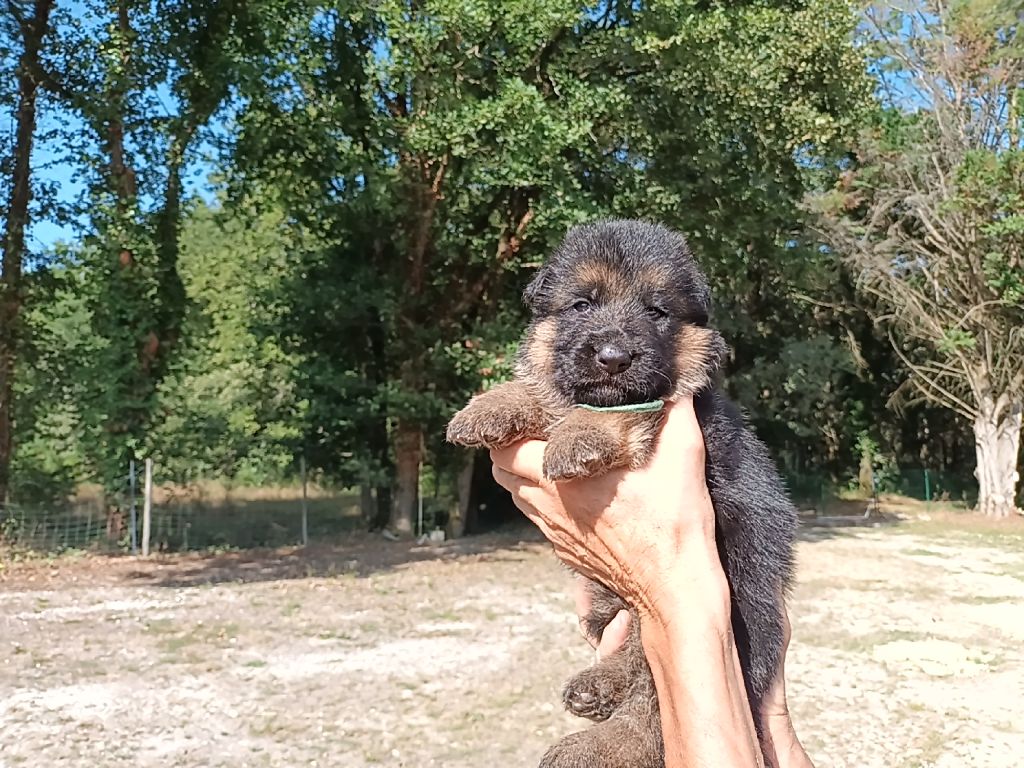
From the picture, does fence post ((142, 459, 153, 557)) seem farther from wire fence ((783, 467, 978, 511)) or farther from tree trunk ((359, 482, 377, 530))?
wire fence ((783, 467, 978, 511))

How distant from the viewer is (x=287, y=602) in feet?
A: 37.2

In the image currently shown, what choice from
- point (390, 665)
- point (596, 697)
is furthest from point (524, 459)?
point (390, 665)

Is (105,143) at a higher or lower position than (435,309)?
higher

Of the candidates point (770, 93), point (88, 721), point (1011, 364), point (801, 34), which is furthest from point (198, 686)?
point (1011, 364)

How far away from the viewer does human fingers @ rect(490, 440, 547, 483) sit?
257 cm

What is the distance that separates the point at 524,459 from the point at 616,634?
2.11 ft

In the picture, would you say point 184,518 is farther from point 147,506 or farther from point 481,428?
point 481,428

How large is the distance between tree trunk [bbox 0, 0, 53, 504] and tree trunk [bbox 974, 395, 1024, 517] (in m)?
24.0

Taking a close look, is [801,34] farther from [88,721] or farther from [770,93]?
[88,721]

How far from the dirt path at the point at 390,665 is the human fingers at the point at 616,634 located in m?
3.78

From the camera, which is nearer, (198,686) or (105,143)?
(198,686)

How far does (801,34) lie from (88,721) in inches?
560

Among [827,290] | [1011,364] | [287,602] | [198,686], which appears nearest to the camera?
[198,686]

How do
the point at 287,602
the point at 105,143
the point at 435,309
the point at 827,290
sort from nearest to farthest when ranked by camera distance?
the point at 287,602 < the point at 105,143 < the point at 435,309 < the point at 827,290
